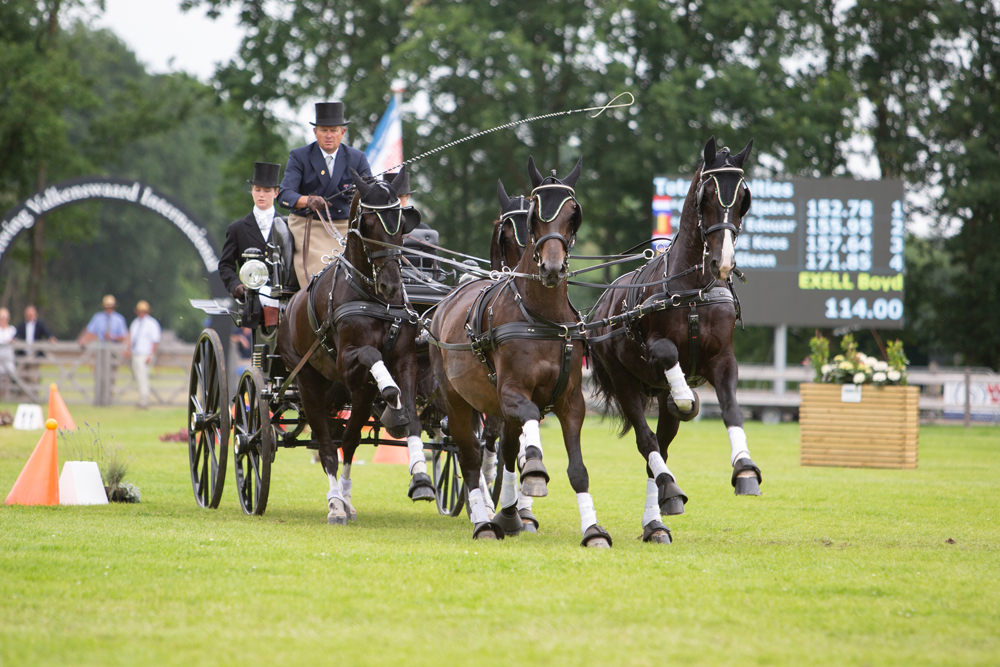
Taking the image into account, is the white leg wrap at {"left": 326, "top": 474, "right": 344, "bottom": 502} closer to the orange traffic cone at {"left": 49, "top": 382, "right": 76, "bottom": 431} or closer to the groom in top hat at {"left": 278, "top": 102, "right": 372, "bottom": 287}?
the groom in top hat at {"left": 278, "top": 102, "right": 372, "bottom": 287}

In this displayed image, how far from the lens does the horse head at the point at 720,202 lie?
253 inches

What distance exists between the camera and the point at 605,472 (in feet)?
41.1

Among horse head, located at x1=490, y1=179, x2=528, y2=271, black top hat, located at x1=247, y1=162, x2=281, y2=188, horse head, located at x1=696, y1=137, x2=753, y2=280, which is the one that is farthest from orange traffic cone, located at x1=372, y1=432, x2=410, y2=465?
horse head, located at x1=696, y1=137, x2=753, y2=280

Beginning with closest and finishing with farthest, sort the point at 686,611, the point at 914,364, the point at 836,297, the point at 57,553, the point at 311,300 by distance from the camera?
the point at 686,611 → the point at 57,553 → the point at 311,300 → the point at 836,297 → the point at 914,364

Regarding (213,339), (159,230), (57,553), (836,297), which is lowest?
(57,553)

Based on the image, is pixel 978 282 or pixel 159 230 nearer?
pixel 978 282

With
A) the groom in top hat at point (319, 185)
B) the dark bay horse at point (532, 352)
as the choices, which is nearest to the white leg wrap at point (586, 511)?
the dark bay horse at point (532, 352)

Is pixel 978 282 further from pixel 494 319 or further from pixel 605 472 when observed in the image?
pixel 494 319

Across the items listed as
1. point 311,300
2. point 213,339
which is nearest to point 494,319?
point 311,300

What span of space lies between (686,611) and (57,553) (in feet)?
11.5

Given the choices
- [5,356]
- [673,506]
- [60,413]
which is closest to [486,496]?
[673,506]

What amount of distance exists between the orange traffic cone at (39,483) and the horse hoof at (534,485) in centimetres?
425

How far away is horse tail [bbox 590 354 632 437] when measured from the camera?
7.59 metres

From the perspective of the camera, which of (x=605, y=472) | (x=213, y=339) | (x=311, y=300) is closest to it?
(x=311, y=300)
